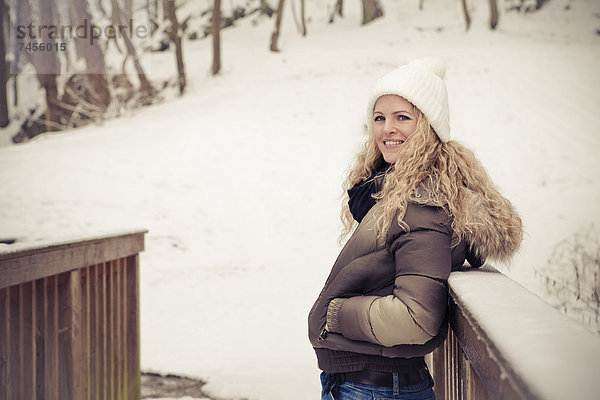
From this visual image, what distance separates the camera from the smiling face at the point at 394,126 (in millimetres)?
1853

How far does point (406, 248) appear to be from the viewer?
150cm

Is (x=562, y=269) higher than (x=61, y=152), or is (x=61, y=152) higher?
(x=61, y=152)

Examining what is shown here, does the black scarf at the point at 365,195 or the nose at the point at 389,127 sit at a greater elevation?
the nose at the point at 389,127

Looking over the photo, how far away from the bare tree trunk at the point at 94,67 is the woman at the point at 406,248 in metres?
16.9

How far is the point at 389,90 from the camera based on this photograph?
1.84 metres

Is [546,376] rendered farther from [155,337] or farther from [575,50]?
[575,50]

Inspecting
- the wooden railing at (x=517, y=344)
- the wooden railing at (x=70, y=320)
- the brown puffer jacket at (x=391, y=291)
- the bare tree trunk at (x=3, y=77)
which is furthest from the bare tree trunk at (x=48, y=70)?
the wooden railing at (x=517, y=344)

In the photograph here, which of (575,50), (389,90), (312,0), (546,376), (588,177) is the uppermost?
(312,0)

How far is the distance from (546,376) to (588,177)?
10.6 metres

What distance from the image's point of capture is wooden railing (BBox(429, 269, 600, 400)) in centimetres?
72

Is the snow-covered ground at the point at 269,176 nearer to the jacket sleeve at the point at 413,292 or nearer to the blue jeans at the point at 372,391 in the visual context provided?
the blue jeans at the point at 372,391

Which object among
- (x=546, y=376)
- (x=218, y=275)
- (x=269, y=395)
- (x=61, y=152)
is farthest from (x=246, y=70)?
(x=546, y=376)

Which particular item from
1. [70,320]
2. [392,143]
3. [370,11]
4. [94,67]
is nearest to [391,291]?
[392,143]

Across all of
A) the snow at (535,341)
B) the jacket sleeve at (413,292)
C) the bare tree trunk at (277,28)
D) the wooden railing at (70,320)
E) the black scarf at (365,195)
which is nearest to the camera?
the snow at (535,341)
